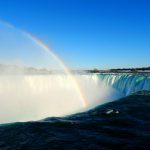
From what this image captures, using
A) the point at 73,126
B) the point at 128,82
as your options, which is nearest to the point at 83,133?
the point at 73,126

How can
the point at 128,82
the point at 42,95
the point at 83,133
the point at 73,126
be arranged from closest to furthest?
the point at 83,133
the point at 73,126
the point at 42,95
the point at 128,82

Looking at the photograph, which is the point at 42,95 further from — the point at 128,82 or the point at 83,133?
the point at 83,133

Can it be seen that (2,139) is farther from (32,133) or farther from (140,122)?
(140,122)

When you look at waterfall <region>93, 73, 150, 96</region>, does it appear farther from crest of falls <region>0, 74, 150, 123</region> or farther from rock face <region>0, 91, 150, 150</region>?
rock face <region>0, 91, 150, 150</region>

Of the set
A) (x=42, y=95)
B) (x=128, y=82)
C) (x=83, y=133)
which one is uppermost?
(x=128, y=82)

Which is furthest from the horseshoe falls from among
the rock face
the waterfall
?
the waterfall

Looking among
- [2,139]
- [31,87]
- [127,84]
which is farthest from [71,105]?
[2,139]
